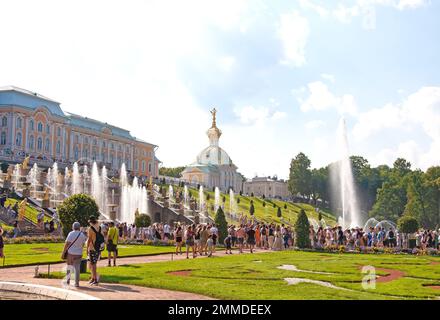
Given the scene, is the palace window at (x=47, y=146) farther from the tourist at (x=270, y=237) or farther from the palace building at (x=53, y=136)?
the tourist at (x=270, y=237)

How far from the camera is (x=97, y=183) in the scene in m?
51.3

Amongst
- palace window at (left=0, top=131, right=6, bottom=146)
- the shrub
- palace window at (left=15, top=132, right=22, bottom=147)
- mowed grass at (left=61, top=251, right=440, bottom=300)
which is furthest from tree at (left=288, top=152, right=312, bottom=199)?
mowed grass at (left=61, top=251, right=440, bottom=300)

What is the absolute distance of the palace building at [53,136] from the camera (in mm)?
70938

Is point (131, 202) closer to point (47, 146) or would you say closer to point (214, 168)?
point (47, 146)

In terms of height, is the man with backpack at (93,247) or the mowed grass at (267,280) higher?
the man with backpack at (93,247)

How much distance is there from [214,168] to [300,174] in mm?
19075

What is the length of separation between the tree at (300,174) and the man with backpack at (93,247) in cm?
9753

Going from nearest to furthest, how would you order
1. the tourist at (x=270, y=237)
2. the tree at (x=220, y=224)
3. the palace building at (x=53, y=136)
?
the tourist at (x=270, y=237)
the tree at (x=220, y=224)
the palace building at (x=53, y=136)

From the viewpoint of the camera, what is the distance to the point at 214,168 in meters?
117

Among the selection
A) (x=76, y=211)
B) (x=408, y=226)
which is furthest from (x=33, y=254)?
(x=408, y=226)

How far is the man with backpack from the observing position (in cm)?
1275

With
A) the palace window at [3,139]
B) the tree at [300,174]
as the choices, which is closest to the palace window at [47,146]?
the palace window at [3,139]
